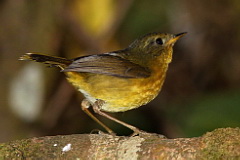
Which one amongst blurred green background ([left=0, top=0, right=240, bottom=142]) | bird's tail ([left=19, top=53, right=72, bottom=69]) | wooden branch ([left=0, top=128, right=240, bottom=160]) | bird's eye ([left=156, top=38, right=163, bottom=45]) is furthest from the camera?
blurred green background ([left=0, top=0, right=240, bottom=142])

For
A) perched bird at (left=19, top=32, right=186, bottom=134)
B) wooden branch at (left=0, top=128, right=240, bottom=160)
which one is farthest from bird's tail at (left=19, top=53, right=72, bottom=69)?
wooden branch at (left=0, top=128, right=240, bottom=160)

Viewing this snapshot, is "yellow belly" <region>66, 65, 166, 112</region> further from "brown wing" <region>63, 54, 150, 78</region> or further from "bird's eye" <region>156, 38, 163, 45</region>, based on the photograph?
"bird's eye" <region>156, 38, 163, 45</region>

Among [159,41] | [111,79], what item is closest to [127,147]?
[111,79]

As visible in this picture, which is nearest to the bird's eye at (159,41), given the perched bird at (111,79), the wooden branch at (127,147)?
the perched bird at (111,79)

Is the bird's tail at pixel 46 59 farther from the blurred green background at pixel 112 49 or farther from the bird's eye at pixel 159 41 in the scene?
the blurred green background at pixel 112 49

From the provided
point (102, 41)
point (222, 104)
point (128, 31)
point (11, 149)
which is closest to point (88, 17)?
point (102, 41)

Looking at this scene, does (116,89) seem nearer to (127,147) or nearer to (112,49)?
(127,147)

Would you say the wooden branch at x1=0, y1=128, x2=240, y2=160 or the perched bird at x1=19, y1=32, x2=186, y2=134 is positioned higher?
the perched bird at x1=19, y1=32, x2=186, y2=134
